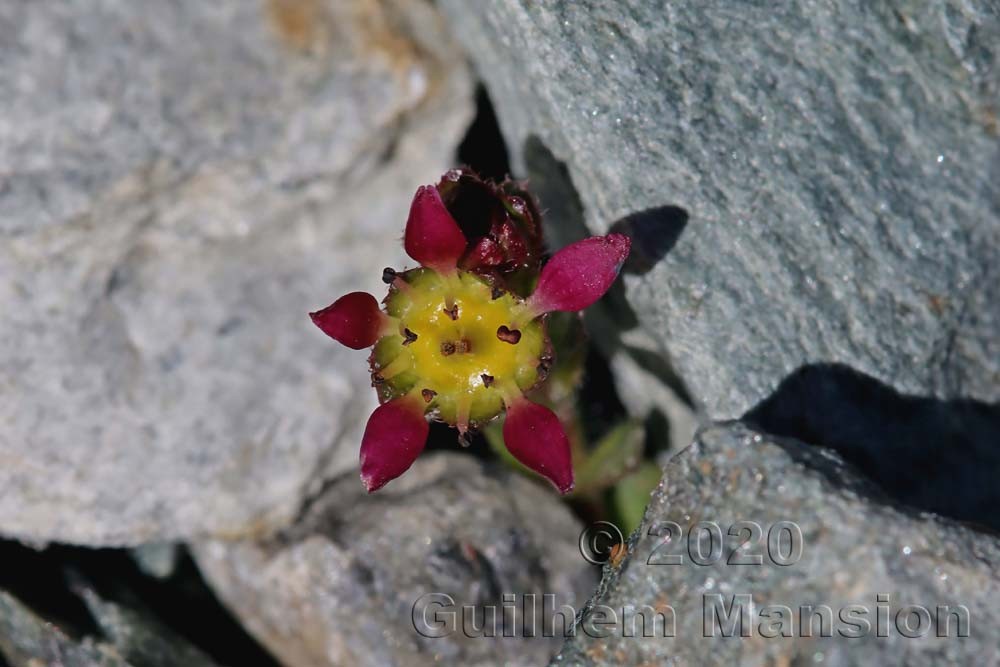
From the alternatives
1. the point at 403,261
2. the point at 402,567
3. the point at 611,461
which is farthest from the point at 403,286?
the point at 611,461

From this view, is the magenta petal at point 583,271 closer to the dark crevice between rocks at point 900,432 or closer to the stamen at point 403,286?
the stamen at point 403,286

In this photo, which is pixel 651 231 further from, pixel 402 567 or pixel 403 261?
pixel 402 567

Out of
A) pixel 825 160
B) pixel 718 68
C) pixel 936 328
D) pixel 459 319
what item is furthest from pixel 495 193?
pixel 936 328

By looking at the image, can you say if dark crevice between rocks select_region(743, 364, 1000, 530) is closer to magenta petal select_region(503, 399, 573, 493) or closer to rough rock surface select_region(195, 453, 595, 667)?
magenta petal select_region(503, 399, 573, 493)

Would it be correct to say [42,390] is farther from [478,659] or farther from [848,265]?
[848,265]

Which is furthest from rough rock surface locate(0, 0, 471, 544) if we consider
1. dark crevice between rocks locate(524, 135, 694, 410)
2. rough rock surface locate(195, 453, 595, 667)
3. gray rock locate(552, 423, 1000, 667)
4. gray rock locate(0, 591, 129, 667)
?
gray rock locate(552, 423, 1000, 667)
